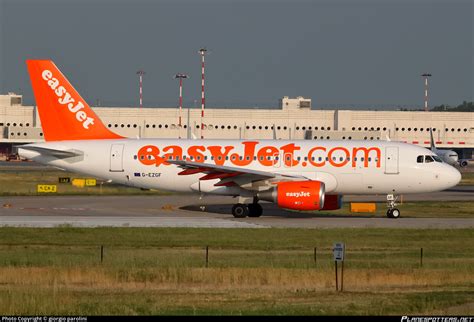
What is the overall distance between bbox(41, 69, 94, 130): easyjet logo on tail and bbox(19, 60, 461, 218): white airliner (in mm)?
55

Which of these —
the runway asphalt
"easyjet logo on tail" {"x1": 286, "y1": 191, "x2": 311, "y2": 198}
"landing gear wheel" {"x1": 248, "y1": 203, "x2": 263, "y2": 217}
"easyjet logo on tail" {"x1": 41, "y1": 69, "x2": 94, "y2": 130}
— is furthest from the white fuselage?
"easyjet logo on tail" {"x1": 286, "y1": 191, "x2": 311, "y2": 198}

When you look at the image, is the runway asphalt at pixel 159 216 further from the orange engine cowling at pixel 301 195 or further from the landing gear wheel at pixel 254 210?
the orange engine cowling at pixel 301 195

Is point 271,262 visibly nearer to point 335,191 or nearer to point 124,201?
point 335,191

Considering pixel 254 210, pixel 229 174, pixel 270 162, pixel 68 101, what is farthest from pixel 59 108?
pixel 254 210

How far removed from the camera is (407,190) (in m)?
51.8

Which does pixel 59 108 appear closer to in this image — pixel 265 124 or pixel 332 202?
pixel 332 202

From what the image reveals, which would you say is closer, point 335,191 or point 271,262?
point 271,262

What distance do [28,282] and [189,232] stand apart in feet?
48.9

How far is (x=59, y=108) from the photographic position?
A: 53.5m

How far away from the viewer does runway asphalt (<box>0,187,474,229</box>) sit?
155ft

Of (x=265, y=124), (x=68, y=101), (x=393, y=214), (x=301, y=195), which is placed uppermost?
(x=265, y=124)

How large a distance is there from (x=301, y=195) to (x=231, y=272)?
18240mm

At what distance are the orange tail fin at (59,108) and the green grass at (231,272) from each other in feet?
35.2

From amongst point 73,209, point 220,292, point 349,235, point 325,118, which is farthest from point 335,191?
point 325,118
